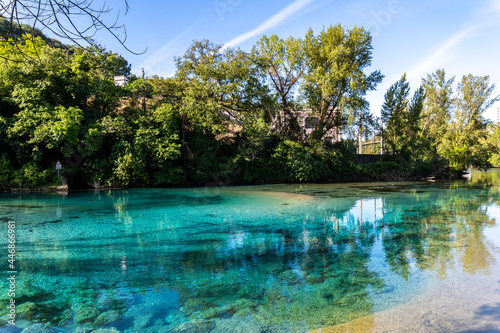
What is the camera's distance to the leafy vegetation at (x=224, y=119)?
16.5m

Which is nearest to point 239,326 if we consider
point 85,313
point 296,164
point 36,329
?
point 85,313

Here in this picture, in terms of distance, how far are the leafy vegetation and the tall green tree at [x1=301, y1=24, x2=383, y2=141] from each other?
3.5 inches

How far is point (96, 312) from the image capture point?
10.7 feet

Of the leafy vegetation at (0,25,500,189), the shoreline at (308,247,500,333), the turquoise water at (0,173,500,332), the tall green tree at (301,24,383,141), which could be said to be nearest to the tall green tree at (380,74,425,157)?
the leafy vegetation at (0,25,500,189)

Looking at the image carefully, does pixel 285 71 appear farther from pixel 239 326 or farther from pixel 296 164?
pixel 239 326

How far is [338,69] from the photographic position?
2202 cm

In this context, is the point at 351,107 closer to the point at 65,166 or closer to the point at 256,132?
the point at 256,132

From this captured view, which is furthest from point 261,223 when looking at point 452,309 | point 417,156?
point 417,156

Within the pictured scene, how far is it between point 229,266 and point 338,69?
800 inches

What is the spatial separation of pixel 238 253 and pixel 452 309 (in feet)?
10.4

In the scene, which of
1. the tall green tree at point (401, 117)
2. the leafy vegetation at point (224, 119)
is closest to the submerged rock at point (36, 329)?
the leafy vegetation at point (224, 119)

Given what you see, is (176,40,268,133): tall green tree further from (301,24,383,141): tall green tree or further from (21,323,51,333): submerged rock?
(21,323,51,333): submerged rock

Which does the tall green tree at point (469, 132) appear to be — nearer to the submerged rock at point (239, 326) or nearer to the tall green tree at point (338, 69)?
the tall green tree at point (338, 69)

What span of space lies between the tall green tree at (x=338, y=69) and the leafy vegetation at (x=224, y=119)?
3.5 inches
